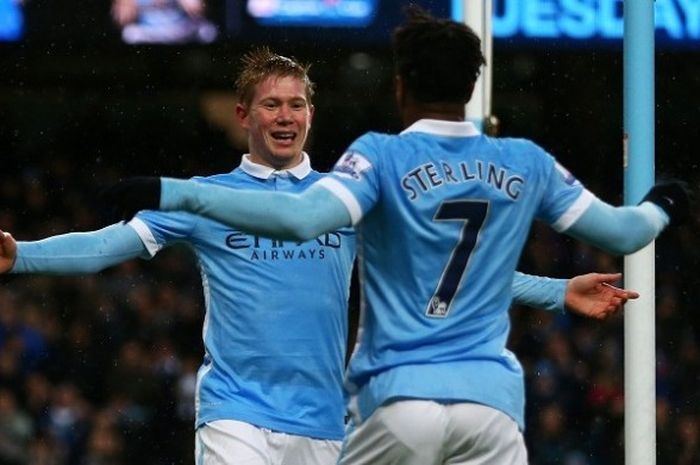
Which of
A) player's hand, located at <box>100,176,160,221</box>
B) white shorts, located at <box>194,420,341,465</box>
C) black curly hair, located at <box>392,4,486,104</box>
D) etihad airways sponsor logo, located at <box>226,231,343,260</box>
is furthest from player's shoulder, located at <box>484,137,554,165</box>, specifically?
white shorts, located at <box>194,420,341,465</box>

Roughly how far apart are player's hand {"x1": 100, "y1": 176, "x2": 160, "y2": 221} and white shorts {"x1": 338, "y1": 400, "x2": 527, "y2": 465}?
725 millimetres

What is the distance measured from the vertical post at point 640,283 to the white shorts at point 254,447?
A: 4.34 ft

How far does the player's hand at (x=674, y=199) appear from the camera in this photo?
4.46 metres

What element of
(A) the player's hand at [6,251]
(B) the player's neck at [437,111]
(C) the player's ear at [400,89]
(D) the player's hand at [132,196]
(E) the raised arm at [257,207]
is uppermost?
(C) the player's ear at [400,89]

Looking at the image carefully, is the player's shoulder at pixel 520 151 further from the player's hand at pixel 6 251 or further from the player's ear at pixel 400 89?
the player's hand at pixel 6 251

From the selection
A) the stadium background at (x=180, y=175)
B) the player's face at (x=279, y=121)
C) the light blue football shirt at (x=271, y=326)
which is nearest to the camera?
the light blue football shirt at (x=271, y=326)

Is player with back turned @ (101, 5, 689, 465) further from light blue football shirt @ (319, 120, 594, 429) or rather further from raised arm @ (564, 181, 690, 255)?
raised arm @ (564, 181, 690, 255)

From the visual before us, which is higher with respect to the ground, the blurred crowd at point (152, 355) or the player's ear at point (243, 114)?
the player's ear at point (243, 114)

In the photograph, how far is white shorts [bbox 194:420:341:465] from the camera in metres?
5.25

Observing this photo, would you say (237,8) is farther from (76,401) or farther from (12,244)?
(12,244)

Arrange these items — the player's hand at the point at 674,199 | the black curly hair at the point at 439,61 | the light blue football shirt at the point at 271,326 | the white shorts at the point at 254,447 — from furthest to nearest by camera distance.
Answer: the light blue football shirt at the point at 271,326 → the white shorts at the point at 254,447 → the player's hand at the point at 674,199 → the black curly hair at the point at 439,61

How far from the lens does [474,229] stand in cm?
413

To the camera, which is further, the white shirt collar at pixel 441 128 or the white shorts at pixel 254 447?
the white shorts at pixel 254 447

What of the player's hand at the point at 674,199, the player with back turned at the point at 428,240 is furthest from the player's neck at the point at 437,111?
the player's hand at the point at 674,199
